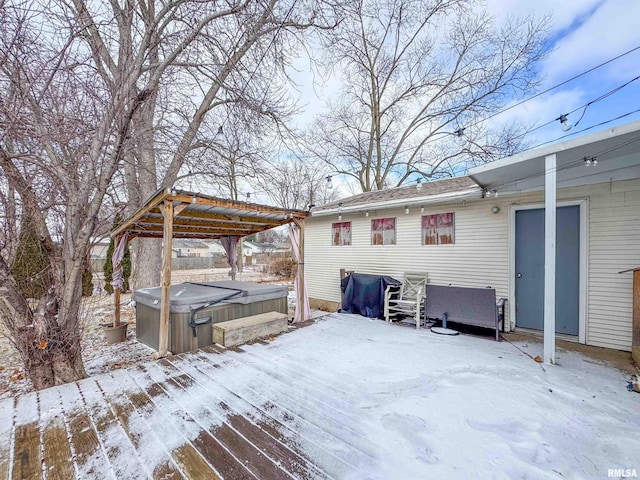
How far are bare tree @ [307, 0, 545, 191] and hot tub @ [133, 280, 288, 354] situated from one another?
297 inches

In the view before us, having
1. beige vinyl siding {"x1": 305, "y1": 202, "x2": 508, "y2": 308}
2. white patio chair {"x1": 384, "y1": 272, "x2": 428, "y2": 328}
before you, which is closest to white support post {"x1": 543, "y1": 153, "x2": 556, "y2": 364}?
beige vinyl siding {"x1": 305, "y1": 202, "x2": 508, "y2": 308}

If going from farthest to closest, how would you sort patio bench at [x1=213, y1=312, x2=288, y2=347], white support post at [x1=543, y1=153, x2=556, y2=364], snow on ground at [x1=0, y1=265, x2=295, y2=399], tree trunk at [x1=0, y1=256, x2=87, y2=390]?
1. patio bench at [x1=213, y1=312, x2=288, y2=347]
2. snow on ground at [x1=0, y1=265, x2=295, y2=399]
3. white support post at [x1=543, y1=153, x2=556, y2=364]
4. tree trunk at [x1=0, y1=256, x2=87, y2=390]

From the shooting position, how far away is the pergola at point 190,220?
3666mm

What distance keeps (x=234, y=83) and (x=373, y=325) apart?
16.0 feet

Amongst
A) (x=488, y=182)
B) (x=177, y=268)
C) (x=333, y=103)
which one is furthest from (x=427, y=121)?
(x=177, y=268)

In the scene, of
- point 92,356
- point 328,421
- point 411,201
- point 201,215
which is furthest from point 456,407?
point 92,356

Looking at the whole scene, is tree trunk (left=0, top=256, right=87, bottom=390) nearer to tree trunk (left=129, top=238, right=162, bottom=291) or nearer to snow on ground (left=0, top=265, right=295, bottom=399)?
snow on ground (left=0, top=265, right=295, bottom=399)

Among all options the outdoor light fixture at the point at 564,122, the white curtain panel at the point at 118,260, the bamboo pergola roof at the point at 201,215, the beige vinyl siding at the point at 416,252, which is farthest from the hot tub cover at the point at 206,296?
the outdoor light fixture at the point at 564,122

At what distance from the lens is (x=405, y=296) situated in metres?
6.09

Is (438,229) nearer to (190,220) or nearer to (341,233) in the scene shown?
(341,233)

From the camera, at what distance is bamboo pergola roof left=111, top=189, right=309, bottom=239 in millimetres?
3762

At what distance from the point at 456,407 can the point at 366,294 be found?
3.96 metres

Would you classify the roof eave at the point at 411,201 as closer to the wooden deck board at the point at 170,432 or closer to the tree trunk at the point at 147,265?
the tree trunk at the point at 147,265

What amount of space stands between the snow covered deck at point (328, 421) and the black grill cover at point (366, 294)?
8.63 ft
